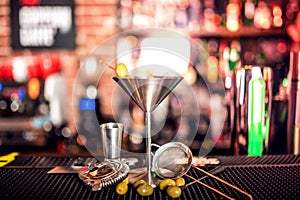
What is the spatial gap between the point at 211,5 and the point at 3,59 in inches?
86.0

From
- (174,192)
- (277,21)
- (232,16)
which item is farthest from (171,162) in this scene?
(277,21)

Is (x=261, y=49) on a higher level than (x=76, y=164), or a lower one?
higher

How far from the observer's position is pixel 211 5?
4188 millimetres

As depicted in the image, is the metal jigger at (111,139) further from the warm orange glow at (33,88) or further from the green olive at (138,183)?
the warm orange glow at (33,88)

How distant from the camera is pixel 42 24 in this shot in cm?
420

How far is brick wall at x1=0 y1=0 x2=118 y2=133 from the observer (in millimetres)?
4309

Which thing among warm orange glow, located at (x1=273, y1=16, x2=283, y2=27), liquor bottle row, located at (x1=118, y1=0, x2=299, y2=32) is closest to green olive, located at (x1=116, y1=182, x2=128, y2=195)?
liquor bottle row, located at (x1=118, y1=0, x2=299, y2=32)

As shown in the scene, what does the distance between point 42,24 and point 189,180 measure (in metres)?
3.07

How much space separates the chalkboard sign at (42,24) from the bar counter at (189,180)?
8.17 ft

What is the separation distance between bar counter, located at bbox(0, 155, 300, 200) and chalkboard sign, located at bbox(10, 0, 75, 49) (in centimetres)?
249

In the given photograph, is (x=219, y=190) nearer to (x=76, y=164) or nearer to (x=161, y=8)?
(x=76, y=164)

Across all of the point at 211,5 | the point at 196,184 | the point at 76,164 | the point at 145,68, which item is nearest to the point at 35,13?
the point at 145,68

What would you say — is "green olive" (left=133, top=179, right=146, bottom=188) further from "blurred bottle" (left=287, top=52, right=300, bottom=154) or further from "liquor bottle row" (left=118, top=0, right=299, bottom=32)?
"liquor bottle row" (left=118, top=0, right=299, bottom=32)

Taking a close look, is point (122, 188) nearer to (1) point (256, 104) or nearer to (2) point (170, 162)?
(2) point (170, 162)
